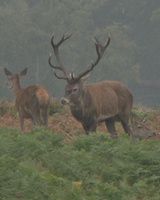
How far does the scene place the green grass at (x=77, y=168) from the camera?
7.38 m

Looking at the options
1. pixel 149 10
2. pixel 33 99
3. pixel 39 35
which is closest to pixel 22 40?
pixel 39 35

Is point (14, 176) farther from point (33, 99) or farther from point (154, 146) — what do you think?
point (33, 99)

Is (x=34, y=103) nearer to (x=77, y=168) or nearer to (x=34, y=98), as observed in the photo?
(x=34, y=98)

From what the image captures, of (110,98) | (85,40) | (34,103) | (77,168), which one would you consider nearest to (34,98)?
(34,103)

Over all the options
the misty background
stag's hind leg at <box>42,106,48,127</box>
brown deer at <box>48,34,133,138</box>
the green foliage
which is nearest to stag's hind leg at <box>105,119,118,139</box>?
brown deer at <box>48,34,133,138</box>

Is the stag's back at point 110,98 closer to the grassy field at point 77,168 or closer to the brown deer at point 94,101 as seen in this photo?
the brown deer at point 94,101

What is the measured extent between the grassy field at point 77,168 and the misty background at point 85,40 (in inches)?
1512

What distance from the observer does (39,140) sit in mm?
10258

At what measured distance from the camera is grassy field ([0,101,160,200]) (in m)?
7.38

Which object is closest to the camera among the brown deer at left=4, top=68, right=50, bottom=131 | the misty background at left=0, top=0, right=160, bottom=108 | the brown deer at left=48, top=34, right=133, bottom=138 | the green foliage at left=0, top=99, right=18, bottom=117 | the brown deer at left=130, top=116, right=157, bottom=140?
the brown deer at left=48, top=34, right=133, bottom=138

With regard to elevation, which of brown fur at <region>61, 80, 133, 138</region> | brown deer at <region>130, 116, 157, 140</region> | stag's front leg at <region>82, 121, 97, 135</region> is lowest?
brown deer at <region>130, 116, 157, 140</region>

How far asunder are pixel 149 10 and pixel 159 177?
175 ft

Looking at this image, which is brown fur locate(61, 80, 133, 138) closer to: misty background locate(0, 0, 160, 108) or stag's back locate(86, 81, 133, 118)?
stag's back locate(86, 81, 133, 118)

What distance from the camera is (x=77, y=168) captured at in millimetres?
8680
